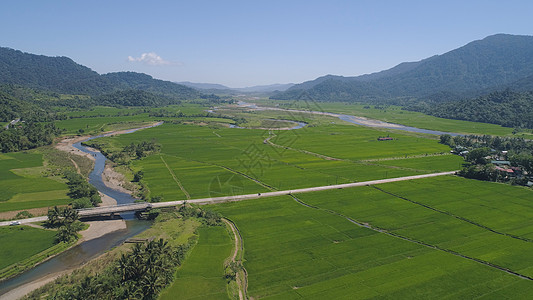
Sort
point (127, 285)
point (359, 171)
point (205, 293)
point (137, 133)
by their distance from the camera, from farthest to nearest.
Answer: point (137, 133), point (359, 171), point (205, 293), point (127, 285)

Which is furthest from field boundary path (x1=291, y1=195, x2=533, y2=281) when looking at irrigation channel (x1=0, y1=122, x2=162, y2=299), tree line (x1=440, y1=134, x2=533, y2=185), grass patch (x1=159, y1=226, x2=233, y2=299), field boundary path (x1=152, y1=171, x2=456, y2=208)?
tree line (x1=440, y1=134, x2=533, y2=185)

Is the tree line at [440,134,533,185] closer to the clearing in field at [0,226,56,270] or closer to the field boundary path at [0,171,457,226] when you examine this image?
the field boundary path at [0,171,457,226]

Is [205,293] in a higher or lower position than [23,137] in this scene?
lower

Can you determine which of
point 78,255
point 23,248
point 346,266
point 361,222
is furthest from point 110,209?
point 361,222

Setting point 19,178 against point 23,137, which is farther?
point 23,137

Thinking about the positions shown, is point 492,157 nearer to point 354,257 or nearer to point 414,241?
point 414,241

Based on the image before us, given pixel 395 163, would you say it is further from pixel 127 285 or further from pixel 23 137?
pixel 23 137

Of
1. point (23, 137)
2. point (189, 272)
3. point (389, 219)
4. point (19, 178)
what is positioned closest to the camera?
point (189, 272)

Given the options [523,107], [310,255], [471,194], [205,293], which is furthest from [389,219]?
[523,107]

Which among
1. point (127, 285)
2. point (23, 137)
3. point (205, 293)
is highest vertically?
point (23, 137)

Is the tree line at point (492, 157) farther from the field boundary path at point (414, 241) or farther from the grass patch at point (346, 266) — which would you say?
the grass patch at point (346, 266)

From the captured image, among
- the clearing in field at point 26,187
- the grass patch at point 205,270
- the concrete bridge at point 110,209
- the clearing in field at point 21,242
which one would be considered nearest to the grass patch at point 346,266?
the grass patch at point 205,270
